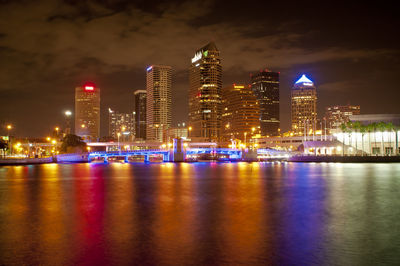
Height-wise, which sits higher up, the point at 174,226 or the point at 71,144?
the point at 71,144

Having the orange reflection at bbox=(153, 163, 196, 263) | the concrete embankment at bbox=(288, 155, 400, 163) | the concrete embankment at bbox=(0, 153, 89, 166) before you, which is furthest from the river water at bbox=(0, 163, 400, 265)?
the concrete embankment at bbox=(0, 153, 89, 166)

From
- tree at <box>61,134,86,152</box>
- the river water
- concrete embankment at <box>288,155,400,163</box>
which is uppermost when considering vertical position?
tree at <box>61,134,86,152</box>

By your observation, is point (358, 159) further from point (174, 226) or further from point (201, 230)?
point (201, 230)

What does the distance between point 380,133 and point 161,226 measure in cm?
12326

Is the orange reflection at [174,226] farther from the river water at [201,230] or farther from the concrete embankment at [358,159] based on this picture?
the concrete embankment at [358,159]

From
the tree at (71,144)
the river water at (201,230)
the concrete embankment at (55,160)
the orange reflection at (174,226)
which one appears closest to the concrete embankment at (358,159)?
the river water at (201,230)

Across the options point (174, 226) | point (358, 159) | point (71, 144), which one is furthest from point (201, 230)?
point (71, 144)

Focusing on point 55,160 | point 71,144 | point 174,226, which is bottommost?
point 174,226

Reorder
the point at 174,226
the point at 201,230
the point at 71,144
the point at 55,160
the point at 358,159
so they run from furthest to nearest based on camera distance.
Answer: the point at 71,144 → the point at 55,160 → the point at 358,159 → the point at 174,226 → the point at 201,230

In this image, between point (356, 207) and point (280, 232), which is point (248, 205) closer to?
point (356, 207)

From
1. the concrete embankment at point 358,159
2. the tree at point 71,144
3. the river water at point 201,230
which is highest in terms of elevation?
the tree at point 71,144

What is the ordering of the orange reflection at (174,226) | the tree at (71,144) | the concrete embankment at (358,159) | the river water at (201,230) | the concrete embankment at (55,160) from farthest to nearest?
the tree at (71,144) < the concrete embankment at (55,160) < the concrete embankment at (358,159) < the orange reflection at (174,226) < the river water at (201,230)

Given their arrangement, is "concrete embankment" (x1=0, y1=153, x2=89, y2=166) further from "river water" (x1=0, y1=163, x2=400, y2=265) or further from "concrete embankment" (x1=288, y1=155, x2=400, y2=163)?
"river water" (x1=0, y1=163, x2=400, y2=265)

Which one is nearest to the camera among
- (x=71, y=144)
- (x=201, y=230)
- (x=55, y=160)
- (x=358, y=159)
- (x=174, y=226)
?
(x=201, y=230)
